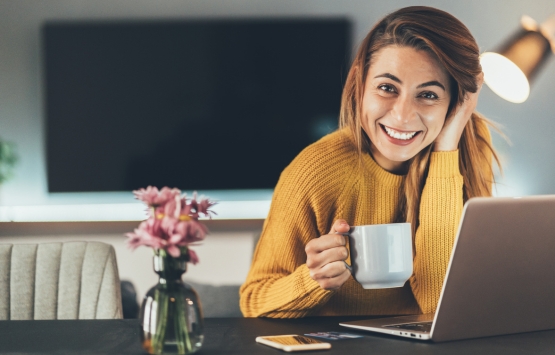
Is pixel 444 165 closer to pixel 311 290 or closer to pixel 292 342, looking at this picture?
pixel 311 290

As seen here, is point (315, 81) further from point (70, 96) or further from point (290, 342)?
point (290, 342)

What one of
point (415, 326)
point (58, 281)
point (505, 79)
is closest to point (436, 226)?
point (415, 326)

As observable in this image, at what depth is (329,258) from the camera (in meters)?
1.02

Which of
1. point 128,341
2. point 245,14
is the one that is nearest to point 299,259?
point 128,341

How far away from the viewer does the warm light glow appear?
2.30 m

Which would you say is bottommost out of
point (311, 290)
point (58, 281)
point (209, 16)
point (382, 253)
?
point (58, 281)

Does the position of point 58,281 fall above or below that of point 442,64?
below

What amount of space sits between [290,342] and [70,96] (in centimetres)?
209

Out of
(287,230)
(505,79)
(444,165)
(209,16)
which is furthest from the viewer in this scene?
(209,16)

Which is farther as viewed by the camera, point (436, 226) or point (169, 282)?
point (436, 226)

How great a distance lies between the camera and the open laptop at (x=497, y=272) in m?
0.79

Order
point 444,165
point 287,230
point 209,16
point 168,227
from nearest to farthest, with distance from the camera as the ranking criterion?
point 168,227
point 287,230
point 444,165
point 209,16

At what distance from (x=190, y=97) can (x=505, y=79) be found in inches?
52.3

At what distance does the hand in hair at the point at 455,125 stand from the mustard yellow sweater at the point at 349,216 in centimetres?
3
